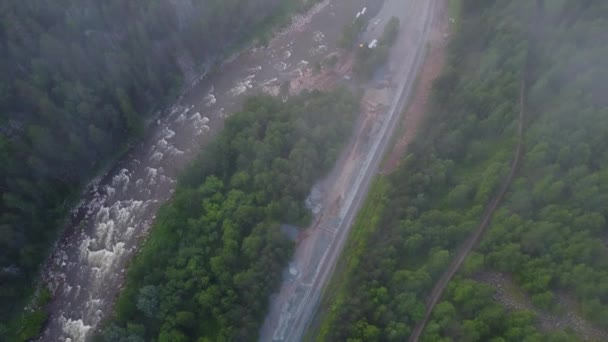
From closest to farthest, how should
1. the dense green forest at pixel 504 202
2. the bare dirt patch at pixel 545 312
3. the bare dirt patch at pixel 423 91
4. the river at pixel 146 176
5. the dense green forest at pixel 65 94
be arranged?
1. the bare dirt patch at pixel 545 312
2. the dense green forest at pixel 504 202
3. the river at pixel 146 176
4. the dense green forest at pixel 65 94
5. the bare dirt patch at pixel 423 91

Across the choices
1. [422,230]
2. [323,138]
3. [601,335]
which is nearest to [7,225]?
[323,138]

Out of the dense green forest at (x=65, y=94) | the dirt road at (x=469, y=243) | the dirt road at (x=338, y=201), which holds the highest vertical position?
the dense green forest at (x=65, y=94)

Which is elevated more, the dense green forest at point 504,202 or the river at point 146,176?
the river at point 146,176

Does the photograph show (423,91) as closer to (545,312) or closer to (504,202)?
(504,202)

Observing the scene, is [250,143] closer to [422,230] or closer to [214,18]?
[422,230]

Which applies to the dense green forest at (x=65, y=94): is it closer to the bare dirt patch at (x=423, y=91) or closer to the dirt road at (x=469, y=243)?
the bare dirt patch at (x=423, y=91)

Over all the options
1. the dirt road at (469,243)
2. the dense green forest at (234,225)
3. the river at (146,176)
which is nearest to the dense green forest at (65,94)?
the river at (146,176)

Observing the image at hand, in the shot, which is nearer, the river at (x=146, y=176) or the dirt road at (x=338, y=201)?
the dirt road at (x=338, y=201)
